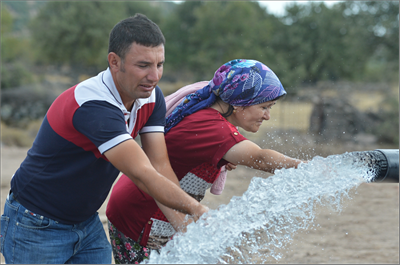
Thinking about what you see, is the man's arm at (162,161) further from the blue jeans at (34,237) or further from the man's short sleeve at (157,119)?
the blue jeans at (34,237)

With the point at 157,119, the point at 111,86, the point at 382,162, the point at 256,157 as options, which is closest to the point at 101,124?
the point at 111,86

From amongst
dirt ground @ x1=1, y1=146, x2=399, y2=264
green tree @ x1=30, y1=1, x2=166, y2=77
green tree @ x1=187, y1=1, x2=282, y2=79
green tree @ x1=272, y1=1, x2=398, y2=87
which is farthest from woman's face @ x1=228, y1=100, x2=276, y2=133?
green tree @ x1=30, y1=1, x2=166, y2=77

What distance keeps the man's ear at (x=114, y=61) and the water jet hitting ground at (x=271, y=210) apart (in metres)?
0.73

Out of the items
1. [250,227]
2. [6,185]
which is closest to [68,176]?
[250,227]

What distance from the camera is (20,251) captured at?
1.86 m

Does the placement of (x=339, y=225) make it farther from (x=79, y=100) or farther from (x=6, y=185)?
(x=6, y=185)

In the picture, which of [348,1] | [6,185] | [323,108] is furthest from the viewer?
[348,1]

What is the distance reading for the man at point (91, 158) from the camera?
1.53m

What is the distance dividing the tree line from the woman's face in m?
14.1

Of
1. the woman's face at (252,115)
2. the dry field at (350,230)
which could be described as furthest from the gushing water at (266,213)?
the dry field at (350,230)

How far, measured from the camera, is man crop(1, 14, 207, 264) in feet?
5.00

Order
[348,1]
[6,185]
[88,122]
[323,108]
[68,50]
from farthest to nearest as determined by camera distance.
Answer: [68,50] → [348,1] → [323,108] → [6,185] → [88,122]

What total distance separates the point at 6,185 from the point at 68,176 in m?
5.77

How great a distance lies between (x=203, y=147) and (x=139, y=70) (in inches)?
19.1
